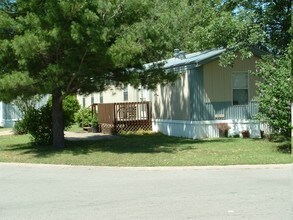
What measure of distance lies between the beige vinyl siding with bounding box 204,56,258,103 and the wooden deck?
5.13m

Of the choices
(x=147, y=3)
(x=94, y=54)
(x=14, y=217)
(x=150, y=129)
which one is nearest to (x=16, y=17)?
(x=94, y=54)

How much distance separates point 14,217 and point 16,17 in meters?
9.15

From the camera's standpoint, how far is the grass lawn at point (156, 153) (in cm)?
1282

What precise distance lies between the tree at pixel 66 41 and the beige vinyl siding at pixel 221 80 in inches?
176

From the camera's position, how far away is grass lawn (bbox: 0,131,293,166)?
12820 mm

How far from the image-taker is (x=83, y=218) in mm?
6848

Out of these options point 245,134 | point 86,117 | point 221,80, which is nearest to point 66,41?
point 221,80

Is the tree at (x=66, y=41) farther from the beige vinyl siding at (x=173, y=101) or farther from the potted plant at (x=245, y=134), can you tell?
the potted plant at (x=245, y=134)

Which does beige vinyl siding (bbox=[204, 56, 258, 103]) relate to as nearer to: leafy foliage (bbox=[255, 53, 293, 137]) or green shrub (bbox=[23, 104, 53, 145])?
leafy foliage (bbox=[255, 53, 293, 137])

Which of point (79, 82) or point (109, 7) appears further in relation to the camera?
point (79, 82)

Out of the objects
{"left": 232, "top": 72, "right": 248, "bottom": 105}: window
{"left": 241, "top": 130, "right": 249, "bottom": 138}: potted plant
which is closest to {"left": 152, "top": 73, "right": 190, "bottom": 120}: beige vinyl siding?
{"left": 232, "top": 72, "right": 248, "bottom": 105}: window

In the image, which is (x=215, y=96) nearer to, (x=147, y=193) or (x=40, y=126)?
(x=40, y=126)

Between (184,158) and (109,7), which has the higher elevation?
(109,7)

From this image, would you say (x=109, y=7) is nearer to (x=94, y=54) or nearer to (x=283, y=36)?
(x=94, y=54)
